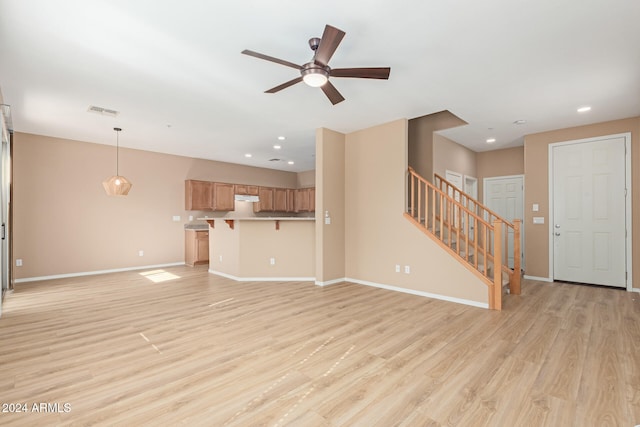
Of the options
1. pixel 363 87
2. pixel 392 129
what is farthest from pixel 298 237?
pixel 363 87

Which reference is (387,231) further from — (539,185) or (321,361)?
(539,185)

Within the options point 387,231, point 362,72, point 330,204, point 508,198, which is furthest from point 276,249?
point 508,198

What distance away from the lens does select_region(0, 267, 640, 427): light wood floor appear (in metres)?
1.79

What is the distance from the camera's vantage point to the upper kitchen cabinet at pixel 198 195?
7.32 meters

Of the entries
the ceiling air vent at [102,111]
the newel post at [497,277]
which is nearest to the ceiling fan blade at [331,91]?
→ the newel post at [497,277]

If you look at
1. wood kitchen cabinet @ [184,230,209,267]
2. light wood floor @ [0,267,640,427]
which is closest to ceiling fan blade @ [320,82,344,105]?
light wood floor @ [0,267,640,427]

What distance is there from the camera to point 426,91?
3645 millimetres

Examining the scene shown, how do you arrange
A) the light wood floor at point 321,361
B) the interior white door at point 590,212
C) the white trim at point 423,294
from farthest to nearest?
the interior white door at point 590,212 → the white trim at point 423,294 → the light wood floor at point 321,361

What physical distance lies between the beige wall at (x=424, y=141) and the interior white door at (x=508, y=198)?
2303mm

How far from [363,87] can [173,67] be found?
6.81 feet

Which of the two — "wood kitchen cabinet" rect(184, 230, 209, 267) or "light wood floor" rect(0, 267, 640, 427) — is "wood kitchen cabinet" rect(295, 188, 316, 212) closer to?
"wood kitchen cabinet" rect(184, 230, 209, 267)

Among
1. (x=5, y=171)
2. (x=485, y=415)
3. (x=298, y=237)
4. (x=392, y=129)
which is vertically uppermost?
(x=392, y=129)

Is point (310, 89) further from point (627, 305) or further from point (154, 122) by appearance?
point (627, 305)

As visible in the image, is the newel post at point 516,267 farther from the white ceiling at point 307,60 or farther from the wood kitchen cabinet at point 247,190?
the wood kitchen cabinet at point 247,190
